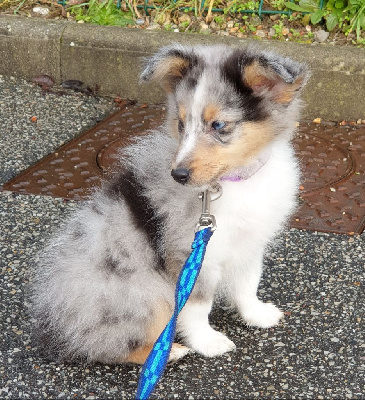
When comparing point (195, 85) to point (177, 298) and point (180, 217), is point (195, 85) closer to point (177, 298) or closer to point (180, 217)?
point (180, 217)

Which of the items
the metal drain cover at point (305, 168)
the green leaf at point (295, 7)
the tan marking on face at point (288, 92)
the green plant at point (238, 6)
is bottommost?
the metal drain cover at point (305, 168)

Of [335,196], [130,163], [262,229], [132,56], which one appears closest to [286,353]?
[262,229]

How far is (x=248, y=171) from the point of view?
3.47 metres

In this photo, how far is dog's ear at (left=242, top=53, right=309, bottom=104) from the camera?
3115mm

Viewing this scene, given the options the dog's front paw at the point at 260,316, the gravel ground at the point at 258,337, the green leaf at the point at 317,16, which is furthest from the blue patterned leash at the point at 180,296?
the green leaf at the point at 317,16

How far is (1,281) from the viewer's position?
4.34m

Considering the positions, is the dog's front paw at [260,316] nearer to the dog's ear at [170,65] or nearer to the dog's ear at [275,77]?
the dog's ear at [275,77]

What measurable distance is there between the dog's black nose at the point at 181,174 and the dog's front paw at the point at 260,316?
1.11m

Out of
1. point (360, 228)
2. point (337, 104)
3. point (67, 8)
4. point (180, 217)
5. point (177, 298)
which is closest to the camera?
point (177, 298)

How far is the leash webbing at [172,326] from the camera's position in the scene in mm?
3043

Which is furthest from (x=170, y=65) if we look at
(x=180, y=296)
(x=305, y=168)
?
(x=305, y=168)

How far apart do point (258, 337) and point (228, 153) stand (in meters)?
1.19

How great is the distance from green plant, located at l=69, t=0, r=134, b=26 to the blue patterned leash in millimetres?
4084

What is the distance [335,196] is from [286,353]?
1.75 meters
